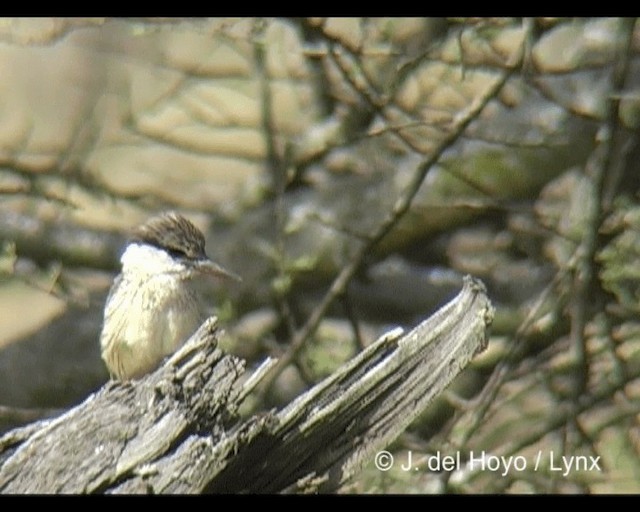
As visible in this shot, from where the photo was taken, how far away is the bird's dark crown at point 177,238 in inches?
222

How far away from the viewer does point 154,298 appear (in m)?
5.50

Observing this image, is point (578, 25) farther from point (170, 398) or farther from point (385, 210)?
point (170, 398)

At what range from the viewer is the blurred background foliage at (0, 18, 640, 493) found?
6.23 meters

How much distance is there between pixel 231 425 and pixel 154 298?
63.1 inches

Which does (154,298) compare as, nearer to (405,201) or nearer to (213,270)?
(213,270)

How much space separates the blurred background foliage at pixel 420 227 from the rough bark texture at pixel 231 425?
1.84 meters

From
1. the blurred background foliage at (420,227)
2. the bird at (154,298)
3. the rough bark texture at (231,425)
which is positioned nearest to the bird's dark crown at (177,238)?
the bird at (154,298)

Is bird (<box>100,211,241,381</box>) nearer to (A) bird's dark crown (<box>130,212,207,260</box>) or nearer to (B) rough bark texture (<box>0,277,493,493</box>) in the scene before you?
(A) bird's dark crown (<box>130,212,207,260</box>)

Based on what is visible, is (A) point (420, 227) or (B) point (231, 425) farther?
(A) point (420, 227)

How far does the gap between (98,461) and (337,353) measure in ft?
9.55

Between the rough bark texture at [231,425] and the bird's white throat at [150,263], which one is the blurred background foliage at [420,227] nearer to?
the bird's white throat at [150,263]

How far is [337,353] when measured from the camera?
22.5 ft

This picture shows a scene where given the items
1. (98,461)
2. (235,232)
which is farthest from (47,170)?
(98,461)

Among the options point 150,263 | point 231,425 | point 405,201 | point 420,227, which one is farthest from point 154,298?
point 420,227
